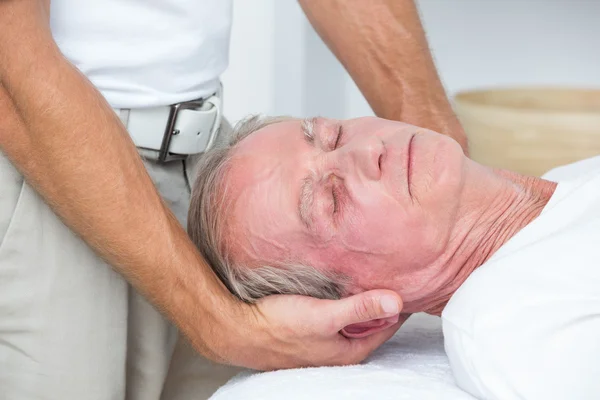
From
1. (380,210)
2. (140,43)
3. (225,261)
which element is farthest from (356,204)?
(140,43)

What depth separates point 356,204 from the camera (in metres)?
1.54

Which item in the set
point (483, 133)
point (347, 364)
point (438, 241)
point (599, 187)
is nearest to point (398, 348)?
point (347, 364)

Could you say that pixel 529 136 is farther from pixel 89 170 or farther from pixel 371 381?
pixel 89 170

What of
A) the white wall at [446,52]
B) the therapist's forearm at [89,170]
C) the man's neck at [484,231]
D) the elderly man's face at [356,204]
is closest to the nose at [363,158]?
the elderly man's face at [356,204]

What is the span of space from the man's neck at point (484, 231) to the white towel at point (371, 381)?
108mm

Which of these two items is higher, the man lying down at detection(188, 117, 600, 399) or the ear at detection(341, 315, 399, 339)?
the man lying down at detection(188, 117, 600, 399)

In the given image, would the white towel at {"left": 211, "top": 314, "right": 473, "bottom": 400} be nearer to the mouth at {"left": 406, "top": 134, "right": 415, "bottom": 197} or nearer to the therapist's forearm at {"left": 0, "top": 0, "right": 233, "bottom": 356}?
the therapist's forearm at {"left": 0, "top": 0, "right": 233, "bottom": 356}

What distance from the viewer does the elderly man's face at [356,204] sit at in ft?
5.01

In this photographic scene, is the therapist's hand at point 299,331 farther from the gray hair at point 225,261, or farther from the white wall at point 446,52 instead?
the white wall at point 446,52

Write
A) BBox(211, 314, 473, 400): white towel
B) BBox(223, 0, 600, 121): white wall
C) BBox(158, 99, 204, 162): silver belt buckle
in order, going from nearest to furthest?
BBox(211, 314, 473, 400): white towel, BBox(158, 99, 204, 162): silver belt buckle, BBox(223, 0, 600, 121): white wall

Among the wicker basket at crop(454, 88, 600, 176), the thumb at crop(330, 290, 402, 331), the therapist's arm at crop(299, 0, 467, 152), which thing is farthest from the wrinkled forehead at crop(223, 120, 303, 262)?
the wicker basket at crop(454, 88, 600, 176)

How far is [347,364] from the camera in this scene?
1559mm

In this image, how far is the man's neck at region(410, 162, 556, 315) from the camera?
157cm

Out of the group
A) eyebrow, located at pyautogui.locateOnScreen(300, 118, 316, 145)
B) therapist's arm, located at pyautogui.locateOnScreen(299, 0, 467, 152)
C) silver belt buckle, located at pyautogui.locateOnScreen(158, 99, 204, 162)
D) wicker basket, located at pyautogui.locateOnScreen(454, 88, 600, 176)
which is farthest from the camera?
wicker basket, located at pyautogui.locateOnScreen(454, 88, 600, 176)
